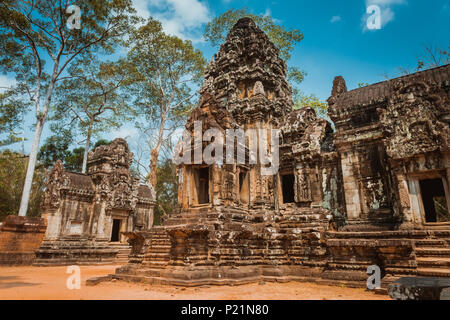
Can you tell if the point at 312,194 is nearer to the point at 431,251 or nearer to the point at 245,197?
the point at 245,197

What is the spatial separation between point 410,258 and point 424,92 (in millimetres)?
5822

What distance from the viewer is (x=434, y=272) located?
6840 mm

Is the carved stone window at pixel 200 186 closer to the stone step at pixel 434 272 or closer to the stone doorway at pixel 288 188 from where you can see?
the stone doorway at pixel 288 188

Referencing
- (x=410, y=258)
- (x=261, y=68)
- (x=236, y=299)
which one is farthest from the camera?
(x=261, y=68)

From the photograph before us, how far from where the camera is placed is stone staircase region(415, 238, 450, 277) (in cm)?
694

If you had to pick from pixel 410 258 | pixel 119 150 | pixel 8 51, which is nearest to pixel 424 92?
pixel 410 258

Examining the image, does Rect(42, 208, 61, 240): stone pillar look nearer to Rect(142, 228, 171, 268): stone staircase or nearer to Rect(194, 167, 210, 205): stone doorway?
Rect(142, 228, 171, 268): stone staircase

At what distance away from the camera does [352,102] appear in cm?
1202

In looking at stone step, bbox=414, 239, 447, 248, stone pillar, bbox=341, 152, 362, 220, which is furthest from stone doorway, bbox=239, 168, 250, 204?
stone step, bbox=414, 239, 447, 248

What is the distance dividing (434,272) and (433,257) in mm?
1132

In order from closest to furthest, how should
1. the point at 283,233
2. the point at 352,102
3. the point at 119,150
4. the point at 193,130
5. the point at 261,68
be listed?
the point at 283,233, the point at 193,130, the point at 352,102, the point at 261,68, the point at 119,150

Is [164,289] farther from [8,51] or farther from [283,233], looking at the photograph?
[8,51]

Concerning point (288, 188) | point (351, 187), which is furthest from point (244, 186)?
point (351, 187)

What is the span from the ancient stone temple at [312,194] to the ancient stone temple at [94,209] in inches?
346
